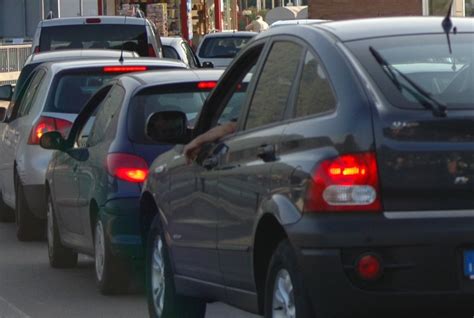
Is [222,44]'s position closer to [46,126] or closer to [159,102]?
[46,126]

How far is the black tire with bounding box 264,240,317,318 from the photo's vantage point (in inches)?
239

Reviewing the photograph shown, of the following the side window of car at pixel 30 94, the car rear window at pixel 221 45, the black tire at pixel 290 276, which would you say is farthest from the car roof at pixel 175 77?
the car rear window at pixel 221 45

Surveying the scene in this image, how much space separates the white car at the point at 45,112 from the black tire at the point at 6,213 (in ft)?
5.47

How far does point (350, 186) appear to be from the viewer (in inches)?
234

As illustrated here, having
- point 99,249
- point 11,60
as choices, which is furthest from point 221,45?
point 99,249

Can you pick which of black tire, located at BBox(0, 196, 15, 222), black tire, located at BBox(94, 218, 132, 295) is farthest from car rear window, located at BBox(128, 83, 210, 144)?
black tire, located at BBox(0, 196, 15, 222)

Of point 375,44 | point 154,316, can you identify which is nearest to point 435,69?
point 375,44

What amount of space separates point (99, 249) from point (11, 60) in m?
36.0

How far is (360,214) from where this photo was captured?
5.93 metres

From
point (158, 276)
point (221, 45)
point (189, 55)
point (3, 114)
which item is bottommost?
point (221, 45)

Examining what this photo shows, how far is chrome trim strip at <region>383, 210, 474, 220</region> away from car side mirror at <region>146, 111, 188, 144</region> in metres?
2.25

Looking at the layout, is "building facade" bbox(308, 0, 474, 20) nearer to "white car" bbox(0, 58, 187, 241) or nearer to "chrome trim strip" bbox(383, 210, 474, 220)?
"white car" bbox(0, 58, 187, 241)

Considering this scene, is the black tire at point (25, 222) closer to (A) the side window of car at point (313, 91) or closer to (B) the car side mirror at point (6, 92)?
(B) the car side mirror at point (6, 92)

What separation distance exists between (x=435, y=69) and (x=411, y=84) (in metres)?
0.34
